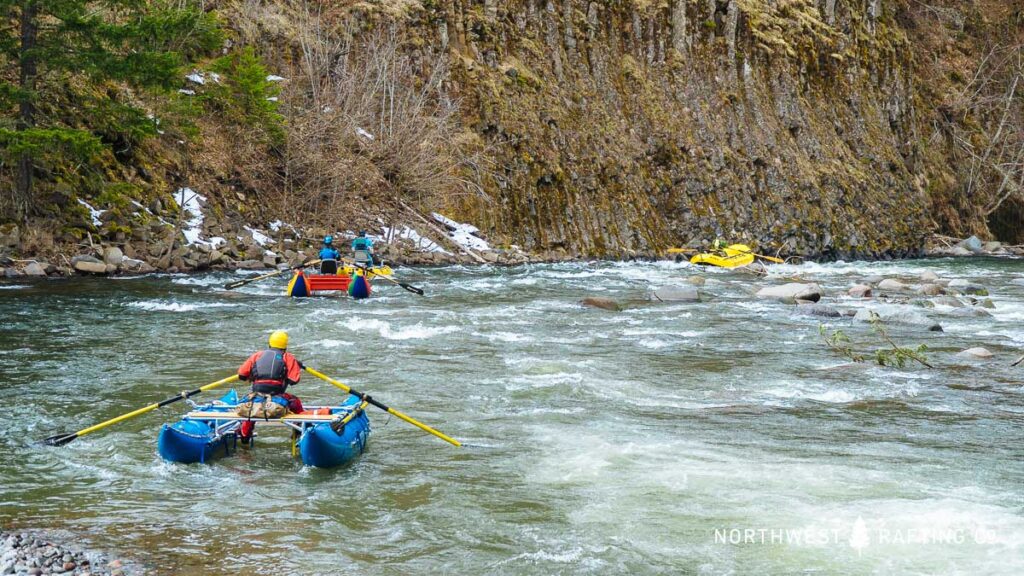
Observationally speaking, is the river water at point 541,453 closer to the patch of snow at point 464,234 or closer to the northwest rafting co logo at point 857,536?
the northwest rafting co logo at point 857,536

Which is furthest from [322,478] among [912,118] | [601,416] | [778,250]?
[912,118]

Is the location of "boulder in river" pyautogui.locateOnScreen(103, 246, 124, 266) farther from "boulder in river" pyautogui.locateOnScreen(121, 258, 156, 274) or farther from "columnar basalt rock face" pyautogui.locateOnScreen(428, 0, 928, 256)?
"columnar basalt rock face" pyautogui.locateOnScreen(428, 0, 928, 256)

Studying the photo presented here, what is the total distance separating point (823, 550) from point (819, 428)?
9.99 feet

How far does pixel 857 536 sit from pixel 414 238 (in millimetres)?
20182

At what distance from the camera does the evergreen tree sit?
696 inches

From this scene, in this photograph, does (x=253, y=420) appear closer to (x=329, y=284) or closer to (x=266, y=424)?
(x=266, y=424)

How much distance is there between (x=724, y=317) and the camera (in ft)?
55.1

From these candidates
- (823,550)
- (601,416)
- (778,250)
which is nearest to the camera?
(823,550)

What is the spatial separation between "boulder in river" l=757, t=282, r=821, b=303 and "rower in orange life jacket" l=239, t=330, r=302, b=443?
43.8 feet

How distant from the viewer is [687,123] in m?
33.6

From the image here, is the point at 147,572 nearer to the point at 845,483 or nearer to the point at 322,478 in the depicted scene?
the point at 322,478

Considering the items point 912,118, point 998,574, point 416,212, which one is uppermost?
point 912,118

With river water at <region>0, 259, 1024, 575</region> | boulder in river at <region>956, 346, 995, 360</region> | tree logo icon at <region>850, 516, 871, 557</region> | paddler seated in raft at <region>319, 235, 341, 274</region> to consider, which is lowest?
tree logo icon at <region>850, 516, 871, 557</region>

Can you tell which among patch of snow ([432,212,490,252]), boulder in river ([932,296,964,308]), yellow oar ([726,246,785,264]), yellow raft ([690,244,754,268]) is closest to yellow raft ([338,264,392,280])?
patch of snow ([432,212,490,252])
